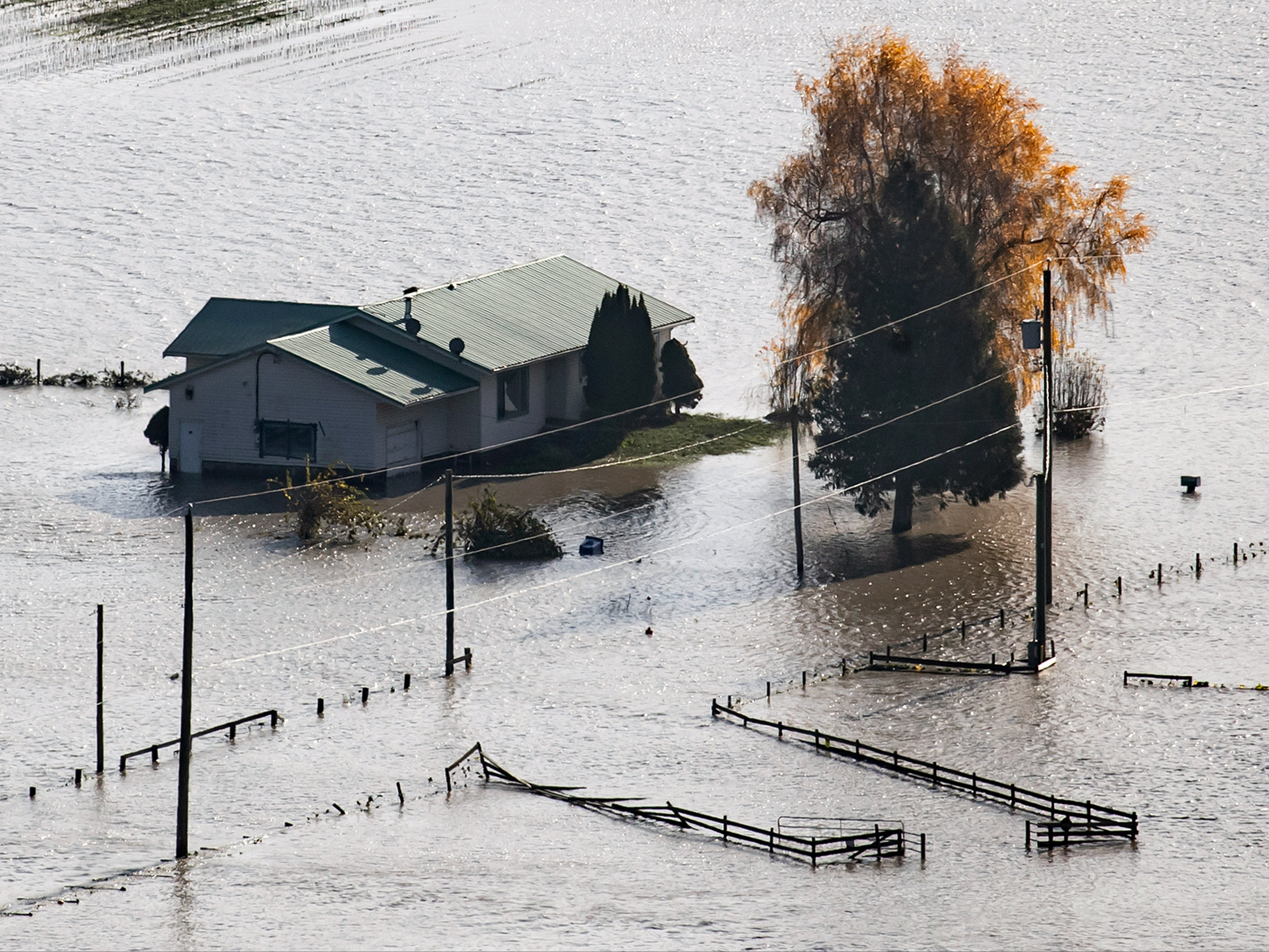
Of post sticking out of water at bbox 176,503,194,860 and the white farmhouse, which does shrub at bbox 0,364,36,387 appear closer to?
the white farmhouse

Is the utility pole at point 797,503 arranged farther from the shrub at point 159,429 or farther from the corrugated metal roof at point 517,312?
the shrub at point 159,429

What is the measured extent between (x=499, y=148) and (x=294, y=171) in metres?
13.0

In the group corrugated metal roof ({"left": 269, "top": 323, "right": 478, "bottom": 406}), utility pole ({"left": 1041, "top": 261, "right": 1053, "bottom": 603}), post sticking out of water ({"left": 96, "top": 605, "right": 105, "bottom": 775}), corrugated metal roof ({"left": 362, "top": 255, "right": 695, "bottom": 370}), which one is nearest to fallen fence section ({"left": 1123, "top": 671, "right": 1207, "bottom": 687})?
utility pole ({"left": 1041, "top": 261, "right": 1053, "bottom": 603})

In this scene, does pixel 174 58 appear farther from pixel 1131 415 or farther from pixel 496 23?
pixel 1131 415

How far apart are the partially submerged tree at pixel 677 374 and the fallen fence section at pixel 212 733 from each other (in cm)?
3023

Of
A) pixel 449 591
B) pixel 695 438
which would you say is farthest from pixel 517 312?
pixel 449 591

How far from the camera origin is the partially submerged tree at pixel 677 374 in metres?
65.8

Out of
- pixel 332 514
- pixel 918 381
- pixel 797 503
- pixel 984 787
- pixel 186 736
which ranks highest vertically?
pixel 918 381

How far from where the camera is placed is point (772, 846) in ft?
97.5

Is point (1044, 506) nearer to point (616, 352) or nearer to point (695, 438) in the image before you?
point (695, 438)

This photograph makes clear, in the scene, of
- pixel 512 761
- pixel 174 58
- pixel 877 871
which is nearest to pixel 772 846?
pixel 877 871

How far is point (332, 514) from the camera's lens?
50.5m

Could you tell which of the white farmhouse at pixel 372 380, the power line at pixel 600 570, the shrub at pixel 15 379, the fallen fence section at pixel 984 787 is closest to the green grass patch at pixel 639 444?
the white farmhouse at pixel 372 380

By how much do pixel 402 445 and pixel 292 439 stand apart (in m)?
3.16
